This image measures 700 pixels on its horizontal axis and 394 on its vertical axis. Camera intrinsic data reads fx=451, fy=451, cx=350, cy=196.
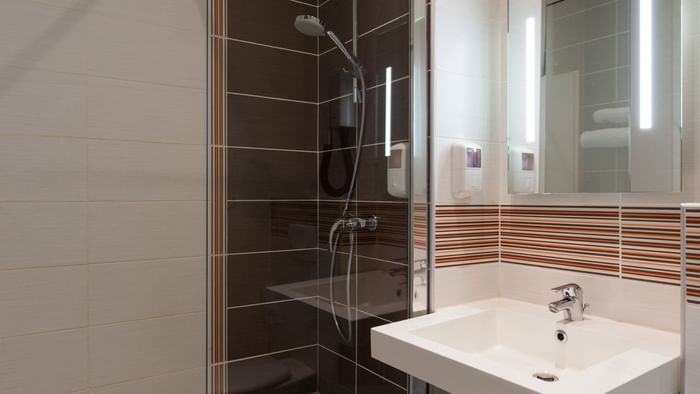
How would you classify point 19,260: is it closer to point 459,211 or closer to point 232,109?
point 232,109

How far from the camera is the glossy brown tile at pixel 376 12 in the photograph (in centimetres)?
152

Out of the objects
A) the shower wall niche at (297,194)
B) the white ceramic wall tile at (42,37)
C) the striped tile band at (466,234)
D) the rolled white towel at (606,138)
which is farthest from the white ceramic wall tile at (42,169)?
the rolled white towel at (606,138)

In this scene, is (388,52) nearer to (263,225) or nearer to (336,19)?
(336,19)

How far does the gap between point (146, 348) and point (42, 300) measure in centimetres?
33

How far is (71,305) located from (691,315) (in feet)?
5.42

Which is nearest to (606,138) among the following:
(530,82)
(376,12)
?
(530,82)

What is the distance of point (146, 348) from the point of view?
4.67ft

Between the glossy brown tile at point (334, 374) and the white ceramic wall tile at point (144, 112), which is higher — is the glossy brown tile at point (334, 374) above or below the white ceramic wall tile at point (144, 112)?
below

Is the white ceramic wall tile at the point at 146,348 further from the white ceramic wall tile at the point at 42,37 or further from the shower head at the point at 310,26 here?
the shower head at the point at 310,26

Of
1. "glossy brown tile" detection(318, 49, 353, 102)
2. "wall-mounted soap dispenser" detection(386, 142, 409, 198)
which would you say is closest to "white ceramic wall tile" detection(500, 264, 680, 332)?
"wall-mounted soap dispenser" detection(386, 142, 409, 198)

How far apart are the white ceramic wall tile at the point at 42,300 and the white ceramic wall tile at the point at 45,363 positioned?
32 millimetres

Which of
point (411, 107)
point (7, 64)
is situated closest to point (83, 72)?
point (7, 64)

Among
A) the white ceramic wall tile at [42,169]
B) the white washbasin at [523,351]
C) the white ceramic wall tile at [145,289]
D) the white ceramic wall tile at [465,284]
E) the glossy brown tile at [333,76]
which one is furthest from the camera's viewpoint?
the white ceramic wall tile at [465,284]

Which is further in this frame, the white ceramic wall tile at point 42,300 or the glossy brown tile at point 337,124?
the glossy brown tile at point 337,124
